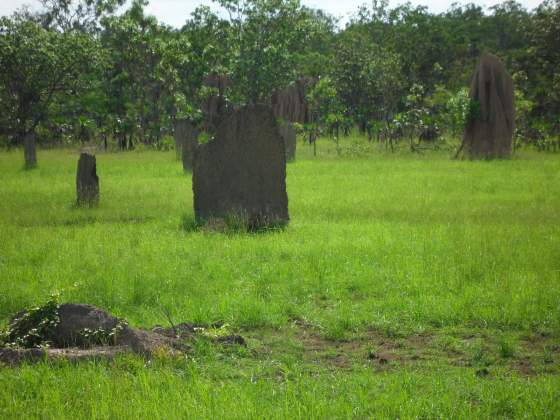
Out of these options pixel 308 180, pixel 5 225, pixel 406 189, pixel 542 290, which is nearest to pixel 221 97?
pixel 308 180

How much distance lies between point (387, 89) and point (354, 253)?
30.0 metres

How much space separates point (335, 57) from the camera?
44.7m

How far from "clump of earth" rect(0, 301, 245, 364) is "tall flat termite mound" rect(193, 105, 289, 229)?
5.83 meters

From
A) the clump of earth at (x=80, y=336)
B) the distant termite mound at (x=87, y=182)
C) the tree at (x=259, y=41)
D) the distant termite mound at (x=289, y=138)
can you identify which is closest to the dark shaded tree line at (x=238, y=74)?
the tree at (x=259, y=41)

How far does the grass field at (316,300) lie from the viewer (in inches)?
198

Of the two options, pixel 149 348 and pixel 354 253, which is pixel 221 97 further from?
pixel 149 348

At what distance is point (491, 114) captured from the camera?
80.7 feet

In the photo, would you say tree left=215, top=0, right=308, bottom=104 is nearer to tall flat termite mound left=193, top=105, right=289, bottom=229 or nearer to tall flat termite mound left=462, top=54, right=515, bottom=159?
tall flat termite mound left=462, top=54, right=515, bottom=159

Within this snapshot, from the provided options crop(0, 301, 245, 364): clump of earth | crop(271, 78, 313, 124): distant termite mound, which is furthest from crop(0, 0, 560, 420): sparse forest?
crop(271, 78, 313, 124): distant termite mound

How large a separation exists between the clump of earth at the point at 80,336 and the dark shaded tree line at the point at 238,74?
69.6ft

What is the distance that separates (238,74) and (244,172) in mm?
26818

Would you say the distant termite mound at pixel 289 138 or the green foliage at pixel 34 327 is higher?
the distant termite mound at pixel 289 138

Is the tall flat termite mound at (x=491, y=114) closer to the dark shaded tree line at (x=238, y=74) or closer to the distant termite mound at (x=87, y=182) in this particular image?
the dark shaded tree line at (x=238, y=74)

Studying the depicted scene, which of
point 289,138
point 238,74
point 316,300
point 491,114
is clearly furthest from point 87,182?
point 238,74
